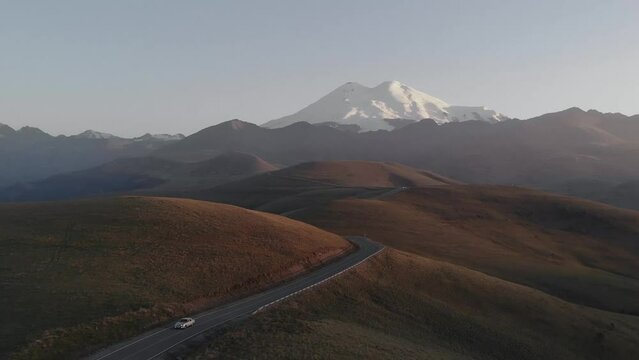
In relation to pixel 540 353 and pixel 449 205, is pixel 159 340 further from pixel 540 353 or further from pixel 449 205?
pixel 449 205

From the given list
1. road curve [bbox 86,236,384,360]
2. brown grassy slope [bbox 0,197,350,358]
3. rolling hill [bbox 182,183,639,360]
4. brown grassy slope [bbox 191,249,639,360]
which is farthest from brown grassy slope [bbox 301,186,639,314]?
road curve [bbox 86,236,384,360]

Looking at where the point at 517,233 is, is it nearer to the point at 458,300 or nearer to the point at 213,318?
the point at 458,300

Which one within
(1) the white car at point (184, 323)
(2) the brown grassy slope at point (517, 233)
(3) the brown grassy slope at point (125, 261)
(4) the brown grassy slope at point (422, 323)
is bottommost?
(2) the brown grassy slope at point (517, 233)

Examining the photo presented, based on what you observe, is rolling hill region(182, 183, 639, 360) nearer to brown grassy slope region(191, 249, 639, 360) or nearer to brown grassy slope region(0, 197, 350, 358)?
brown grassy slope region(191, 249, 639, 360)

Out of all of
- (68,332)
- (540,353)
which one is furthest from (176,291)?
(540,353)

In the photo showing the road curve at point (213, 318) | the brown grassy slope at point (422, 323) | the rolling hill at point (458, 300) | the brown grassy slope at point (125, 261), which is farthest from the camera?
the rolling hill at point (458, 300)

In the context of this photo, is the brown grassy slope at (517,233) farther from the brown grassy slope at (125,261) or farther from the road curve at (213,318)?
the road curve at (213,318)

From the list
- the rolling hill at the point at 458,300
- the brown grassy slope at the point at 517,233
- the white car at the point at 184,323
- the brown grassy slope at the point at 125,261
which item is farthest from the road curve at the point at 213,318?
the brown grassy slope at the point at 517,233
